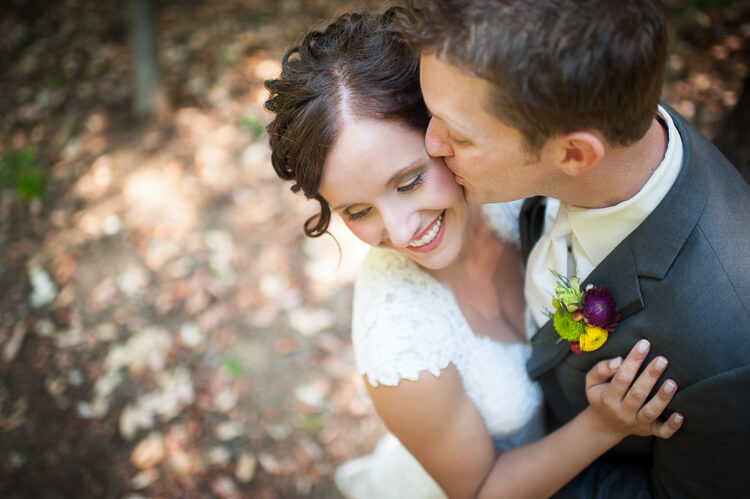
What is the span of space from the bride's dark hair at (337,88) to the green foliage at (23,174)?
157 inches

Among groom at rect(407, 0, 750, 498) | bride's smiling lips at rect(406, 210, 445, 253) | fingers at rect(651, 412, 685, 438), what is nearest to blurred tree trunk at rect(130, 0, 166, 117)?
bride's smiling lips at rect(406, 210, 445, 253)

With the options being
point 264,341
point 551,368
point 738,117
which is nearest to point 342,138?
point 551,368

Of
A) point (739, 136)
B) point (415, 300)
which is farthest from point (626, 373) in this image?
point (739, 136)

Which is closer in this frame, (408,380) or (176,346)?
(408,380)

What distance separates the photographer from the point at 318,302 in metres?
4.34

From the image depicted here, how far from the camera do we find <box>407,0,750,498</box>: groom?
1521 millimetres

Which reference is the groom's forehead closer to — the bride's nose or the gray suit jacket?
the bride's nose

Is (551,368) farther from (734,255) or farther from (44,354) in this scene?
(44,354)

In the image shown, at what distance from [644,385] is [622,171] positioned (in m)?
0.66

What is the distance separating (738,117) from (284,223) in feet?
10.7

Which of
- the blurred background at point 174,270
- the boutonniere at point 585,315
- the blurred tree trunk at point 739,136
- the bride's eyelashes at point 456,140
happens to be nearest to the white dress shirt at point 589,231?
the boutonniere at point 585,315

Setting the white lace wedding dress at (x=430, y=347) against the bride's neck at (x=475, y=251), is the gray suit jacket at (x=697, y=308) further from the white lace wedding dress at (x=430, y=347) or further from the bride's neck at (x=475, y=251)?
the bride's neck at (x=475, y=251)

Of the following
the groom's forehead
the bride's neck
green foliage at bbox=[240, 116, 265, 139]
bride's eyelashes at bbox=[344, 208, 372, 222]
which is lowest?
green foliage at bbox=[240, 116, 265, 139]

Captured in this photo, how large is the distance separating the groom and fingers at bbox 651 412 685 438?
0.03m
